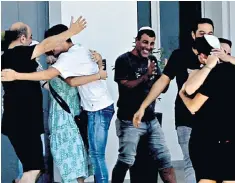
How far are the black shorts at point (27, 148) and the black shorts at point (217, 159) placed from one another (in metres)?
1.27

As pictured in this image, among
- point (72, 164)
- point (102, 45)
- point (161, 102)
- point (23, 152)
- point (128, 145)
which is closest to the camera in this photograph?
point (23, 152)

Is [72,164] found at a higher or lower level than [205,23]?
lower

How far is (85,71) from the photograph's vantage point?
5.20 meters

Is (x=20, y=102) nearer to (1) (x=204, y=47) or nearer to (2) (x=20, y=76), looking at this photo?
(2) (x=20, y=76)

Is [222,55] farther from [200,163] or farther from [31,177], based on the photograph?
[31,177]

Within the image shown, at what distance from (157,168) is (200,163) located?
1425 mm

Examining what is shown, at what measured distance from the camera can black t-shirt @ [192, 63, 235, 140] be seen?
4.32 meters

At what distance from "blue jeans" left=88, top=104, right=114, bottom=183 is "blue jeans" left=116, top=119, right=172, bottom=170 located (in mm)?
353

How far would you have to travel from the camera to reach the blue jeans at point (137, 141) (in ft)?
18.5

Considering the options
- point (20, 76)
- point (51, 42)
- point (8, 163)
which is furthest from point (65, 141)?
point (8, 163)

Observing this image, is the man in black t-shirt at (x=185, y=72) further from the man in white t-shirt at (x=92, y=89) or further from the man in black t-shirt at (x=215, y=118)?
the man in black t-shirt at (x=215, y=118)

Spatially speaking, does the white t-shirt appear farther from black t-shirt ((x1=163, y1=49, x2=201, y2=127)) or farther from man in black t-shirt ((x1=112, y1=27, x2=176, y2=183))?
black t-shirt ((x1=163, y1=49, x2=201, y2=127))

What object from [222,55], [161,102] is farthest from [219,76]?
[161,102]

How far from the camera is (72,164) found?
529 centimetres
